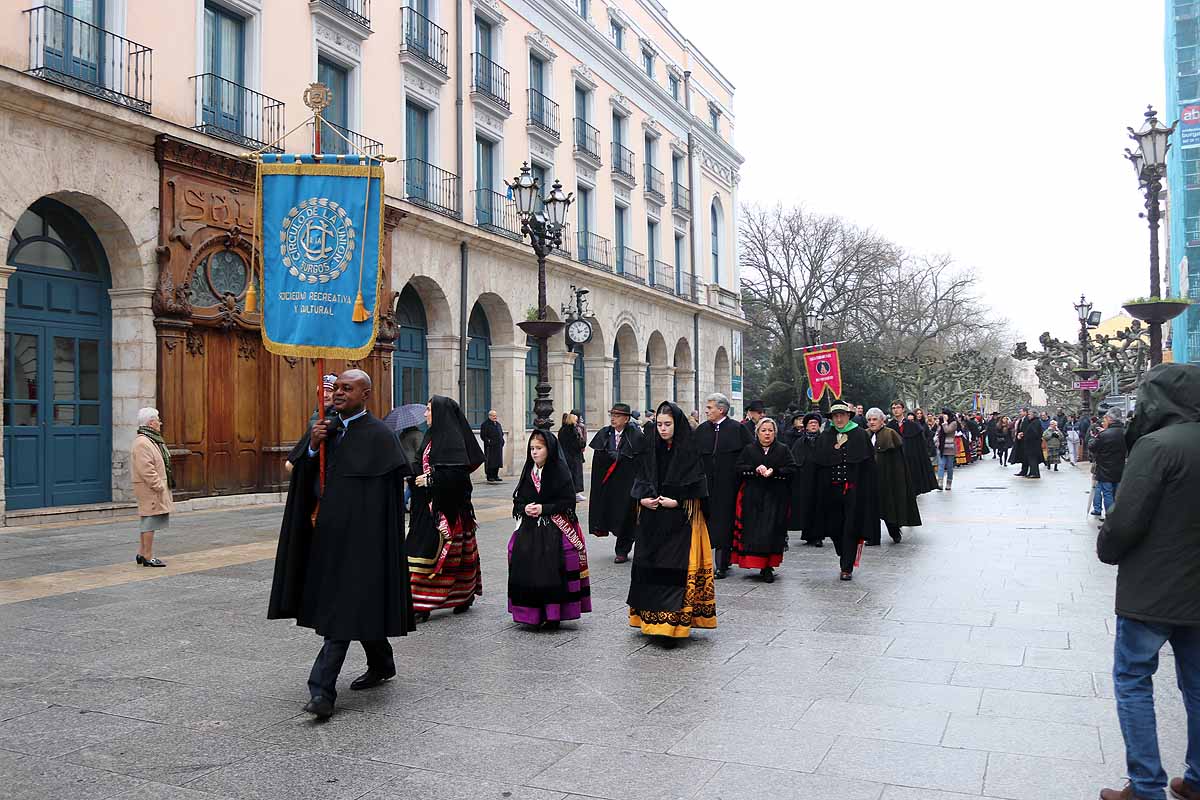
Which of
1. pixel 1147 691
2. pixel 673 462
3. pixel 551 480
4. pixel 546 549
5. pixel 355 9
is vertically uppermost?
pixel 355 9

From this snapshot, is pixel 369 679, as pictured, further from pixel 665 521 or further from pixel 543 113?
pixel 543 113

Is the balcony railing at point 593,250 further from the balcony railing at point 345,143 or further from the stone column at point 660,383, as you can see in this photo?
the balcony railing at point 345,143

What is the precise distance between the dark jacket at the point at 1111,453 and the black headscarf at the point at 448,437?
30.4 feet

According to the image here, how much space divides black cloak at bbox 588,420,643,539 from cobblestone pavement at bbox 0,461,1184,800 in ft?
5.56

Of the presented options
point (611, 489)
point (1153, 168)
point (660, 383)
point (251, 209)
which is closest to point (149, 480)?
point (611, 489)

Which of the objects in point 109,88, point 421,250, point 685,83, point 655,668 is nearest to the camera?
point 655,668

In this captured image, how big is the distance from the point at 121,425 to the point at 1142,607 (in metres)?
14.1

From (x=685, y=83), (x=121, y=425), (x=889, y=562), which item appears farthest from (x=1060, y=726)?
(x=685, y=83)

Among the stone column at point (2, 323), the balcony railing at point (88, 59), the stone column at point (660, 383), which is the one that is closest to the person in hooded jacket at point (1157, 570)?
the stone column at point (2, 323)

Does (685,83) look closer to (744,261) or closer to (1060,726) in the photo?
(744,261)

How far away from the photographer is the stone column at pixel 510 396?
24.6 m

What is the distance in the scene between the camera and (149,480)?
9.55 meters

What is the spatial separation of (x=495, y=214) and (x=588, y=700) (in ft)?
67.1

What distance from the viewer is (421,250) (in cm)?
2122
